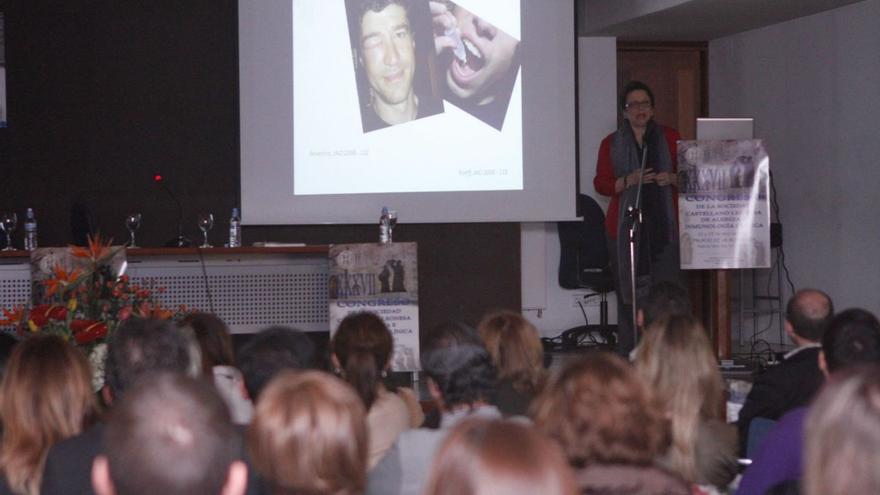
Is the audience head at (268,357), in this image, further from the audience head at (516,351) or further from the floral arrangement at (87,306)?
the floral arrangement at (87,306)

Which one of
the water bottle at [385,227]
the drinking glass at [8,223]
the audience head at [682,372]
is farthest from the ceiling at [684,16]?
the audience head at [682,372]

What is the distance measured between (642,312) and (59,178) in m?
4.71

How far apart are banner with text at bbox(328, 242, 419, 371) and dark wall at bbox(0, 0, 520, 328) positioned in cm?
117

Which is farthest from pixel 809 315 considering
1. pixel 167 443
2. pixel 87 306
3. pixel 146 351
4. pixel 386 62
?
pixel 386 62

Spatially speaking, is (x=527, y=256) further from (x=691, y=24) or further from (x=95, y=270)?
(x=95, y=270)

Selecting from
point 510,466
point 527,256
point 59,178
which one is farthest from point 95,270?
point 527,256

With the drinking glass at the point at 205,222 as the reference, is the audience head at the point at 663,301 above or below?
below

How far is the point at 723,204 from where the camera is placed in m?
6.91

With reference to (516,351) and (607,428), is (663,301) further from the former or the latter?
(607,428)

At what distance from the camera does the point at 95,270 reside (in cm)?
381

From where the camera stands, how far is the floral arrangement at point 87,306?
11.7 feet

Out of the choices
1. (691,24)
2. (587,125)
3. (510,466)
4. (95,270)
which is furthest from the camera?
(587,125)

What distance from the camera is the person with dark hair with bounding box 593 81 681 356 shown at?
269 inches

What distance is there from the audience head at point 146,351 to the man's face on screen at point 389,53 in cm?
477
